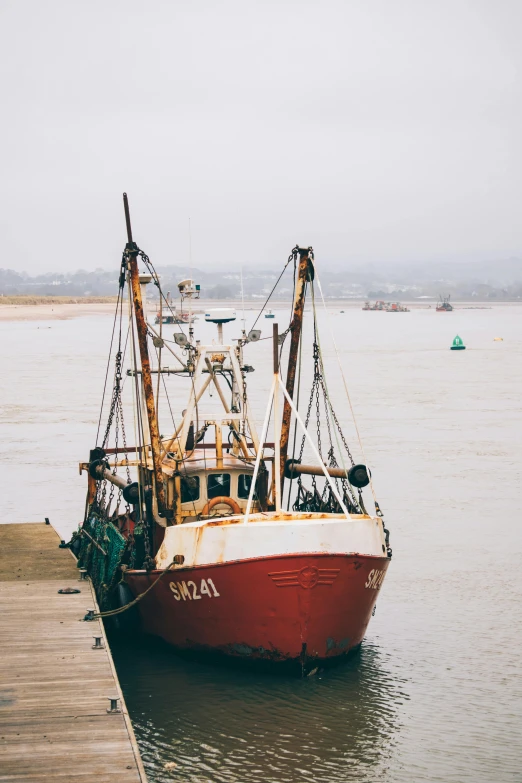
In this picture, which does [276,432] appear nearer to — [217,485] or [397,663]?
[217,485]

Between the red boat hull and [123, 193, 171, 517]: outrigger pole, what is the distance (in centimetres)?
200

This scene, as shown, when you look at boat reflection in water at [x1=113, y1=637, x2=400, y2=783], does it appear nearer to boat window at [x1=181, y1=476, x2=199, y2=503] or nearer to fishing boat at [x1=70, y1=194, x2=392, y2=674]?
fishing boat at [x1=70, y1=194, x2=392, y2=674]

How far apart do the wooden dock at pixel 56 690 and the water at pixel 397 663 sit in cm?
166

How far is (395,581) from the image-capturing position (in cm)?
2611

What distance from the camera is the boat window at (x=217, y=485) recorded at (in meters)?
22.2

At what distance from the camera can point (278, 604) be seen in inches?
728

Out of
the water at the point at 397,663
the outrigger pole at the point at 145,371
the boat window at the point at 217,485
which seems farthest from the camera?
the boat window at the point at 217,485

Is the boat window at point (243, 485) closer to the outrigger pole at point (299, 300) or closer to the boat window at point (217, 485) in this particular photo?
the boat window at point (217, 485)

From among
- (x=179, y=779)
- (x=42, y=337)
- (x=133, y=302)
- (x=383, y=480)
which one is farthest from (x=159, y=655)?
(x=42, y=337)

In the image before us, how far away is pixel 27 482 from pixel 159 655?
18.3 meters

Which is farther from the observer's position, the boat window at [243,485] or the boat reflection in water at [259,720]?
the boat window at [243,485]

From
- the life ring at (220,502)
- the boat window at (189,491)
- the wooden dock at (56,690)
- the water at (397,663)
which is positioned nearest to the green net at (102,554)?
the wooden dock at (56,690)

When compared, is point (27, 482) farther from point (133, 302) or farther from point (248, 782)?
point (248, 782)

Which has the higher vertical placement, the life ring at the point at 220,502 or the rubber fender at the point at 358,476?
the rubber fender at the point at 358,476
